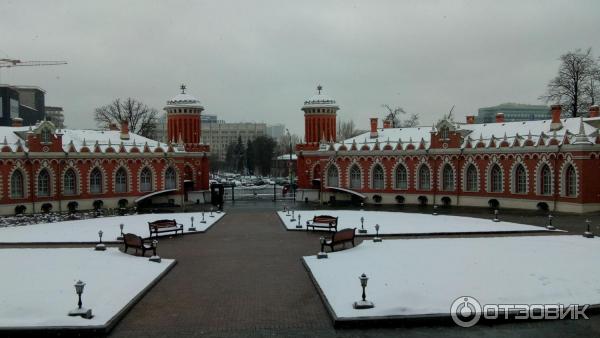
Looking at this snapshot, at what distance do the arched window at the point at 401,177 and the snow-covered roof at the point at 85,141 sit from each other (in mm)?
20602

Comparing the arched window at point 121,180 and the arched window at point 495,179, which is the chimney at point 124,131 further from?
the arched window at point 495,179

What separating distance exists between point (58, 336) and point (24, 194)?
31307mm

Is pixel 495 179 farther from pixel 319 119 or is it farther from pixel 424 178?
pixel 319 119

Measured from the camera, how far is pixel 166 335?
1227 cm

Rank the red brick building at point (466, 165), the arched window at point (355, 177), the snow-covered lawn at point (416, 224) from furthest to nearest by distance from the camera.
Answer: the arched window at point (355, 177)
the red brick building at point (466, 165)
the snow-covered lawn at point (416, 224)

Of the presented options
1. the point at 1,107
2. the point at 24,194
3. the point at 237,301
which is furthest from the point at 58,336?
the point at 1,107

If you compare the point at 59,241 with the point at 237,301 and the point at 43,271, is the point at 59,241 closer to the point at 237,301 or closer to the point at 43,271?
the point at 43,271

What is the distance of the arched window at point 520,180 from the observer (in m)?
40.0

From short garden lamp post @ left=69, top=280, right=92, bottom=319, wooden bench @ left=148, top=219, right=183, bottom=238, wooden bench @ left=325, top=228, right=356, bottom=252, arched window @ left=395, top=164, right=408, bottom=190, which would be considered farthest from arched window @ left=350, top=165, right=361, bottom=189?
short garden lamp post @ left=69, top=280, right=92, bottom=319

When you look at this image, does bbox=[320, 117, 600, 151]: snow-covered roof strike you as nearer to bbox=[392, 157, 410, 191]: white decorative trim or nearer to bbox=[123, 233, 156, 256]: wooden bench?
bbox=[392, 157, 410, 191]: white decorative trim

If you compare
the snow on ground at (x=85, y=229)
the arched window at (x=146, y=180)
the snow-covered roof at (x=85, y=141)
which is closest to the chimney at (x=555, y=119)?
the snow on ground at (x=85, y=229)

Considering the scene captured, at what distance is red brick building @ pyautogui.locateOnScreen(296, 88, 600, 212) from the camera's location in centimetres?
3688

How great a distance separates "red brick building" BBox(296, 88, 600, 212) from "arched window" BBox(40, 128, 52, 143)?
22827 mm

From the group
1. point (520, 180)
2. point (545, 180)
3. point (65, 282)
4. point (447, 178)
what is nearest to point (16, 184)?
point (65, 282)
